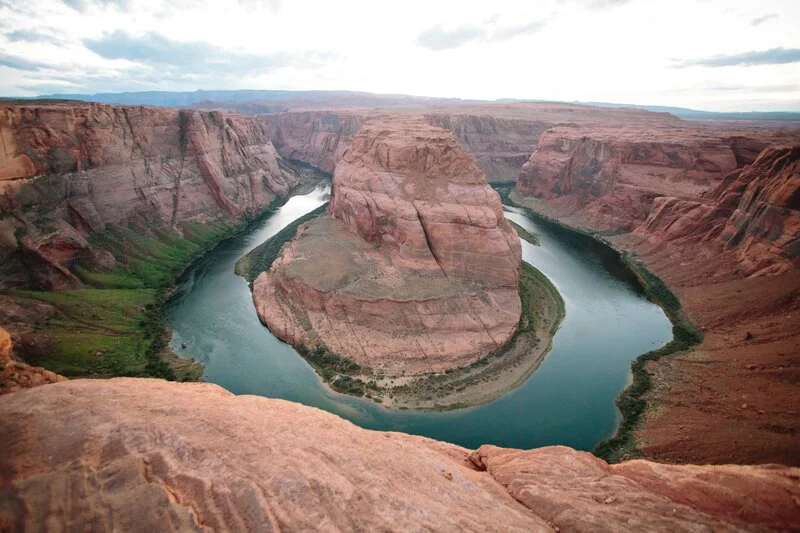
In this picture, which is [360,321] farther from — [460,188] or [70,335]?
[70,335]

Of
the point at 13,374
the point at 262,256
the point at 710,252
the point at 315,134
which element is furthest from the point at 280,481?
the point at 315,134

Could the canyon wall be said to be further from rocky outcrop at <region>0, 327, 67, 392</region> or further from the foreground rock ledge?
the foreground rock ledge

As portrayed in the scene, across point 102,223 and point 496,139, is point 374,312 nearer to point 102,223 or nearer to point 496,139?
point 102,223

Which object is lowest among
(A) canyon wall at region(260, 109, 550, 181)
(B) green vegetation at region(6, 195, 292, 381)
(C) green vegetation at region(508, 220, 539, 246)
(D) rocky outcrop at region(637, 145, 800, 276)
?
(B) green vegetation at region(6, 195, 292, 381)

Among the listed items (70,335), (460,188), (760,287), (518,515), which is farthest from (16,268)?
(760,287)

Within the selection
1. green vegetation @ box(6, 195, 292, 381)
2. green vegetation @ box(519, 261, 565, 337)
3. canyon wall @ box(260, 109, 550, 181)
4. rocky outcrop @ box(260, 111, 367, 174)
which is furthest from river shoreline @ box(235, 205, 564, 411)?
rocky outcrop @ box(260, 111, 367, 174)
